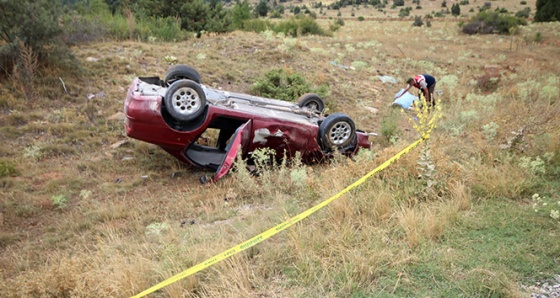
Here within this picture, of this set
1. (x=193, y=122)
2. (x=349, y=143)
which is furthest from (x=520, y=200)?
(x=193, y=122)

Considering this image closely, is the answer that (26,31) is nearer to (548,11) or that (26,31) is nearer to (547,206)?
(547,206)

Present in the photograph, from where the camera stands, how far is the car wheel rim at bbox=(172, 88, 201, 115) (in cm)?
562

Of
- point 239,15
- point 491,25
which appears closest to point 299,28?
point 239,15

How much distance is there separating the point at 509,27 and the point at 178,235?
104ft

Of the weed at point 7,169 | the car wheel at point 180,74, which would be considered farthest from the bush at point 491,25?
the weed at point 7,169

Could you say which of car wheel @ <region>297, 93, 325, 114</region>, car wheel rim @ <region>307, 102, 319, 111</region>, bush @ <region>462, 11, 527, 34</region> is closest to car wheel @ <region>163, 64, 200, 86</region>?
car wheel @ <region>297, 93, 325, 114</region>

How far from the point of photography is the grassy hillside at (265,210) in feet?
9.63

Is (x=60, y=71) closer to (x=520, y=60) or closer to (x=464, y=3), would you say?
(x=520, y=60)

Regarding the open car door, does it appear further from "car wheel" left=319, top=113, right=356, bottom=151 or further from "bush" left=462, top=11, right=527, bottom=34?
"bush" left=462, top=11, right=527, bottom=34

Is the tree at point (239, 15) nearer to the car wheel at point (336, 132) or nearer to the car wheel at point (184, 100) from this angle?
the car wheel at point (336, 132)

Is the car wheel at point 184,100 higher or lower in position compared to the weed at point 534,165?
higher

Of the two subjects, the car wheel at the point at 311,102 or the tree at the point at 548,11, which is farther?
the tree at the point at 548,11

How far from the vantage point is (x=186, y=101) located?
5.71 meters

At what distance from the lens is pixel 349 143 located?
22.2 ft
